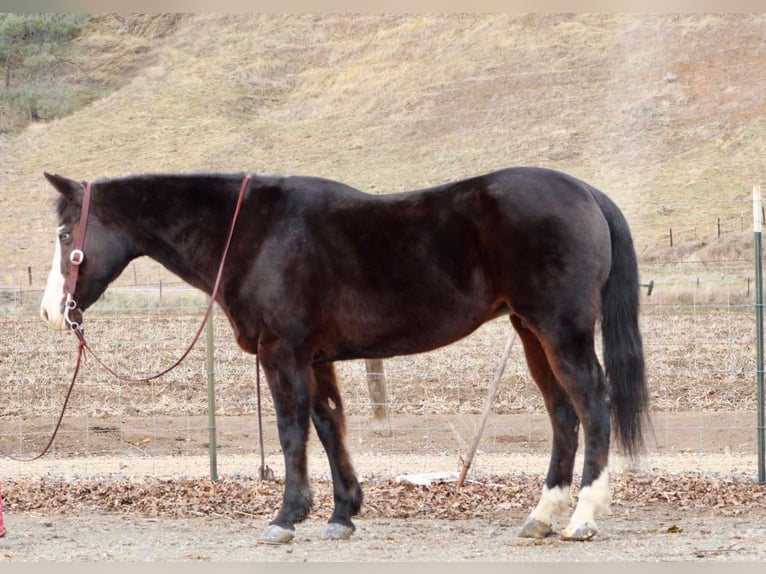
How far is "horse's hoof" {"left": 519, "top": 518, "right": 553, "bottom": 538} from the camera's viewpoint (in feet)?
20.7

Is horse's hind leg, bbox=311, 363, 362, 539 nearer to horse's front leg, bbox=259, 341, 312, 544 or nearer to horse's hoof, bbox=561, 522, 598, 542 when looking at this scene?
horse's front leg, bbox=259, 341, 312, 544

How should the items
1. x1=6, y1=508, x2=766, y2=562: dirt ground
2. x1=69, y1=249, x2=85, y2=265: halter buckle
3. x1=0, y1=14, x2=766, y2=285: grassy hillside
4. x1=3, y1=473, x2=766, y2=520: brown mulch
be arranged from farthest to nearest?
x1=0, y1=14, x2=766, y2=285: grassy hillside, x1=3, y1=473, x2=766, y2=520: brown mulch, x1=69, y1=249, x2=85, y2=265: halter buckle, x1=6, y1=508, x2=766, y2=562: dirt ground

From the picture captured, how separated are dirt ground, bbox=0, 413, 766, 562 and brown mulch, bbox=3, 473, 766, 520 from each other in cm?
5

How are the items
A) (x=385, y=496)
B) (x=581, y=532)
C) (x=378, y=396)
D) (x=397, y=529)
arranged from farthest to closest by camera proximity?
(x=378, y=396)
(x=385, y=496)
(x=397, y=529)
(x=581, y=532)

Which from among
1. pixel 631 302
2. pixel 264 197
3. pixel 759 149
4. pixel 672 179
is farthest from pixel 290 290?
pixel 759 149

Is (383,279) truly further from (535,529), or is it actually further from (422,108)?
(422,108)

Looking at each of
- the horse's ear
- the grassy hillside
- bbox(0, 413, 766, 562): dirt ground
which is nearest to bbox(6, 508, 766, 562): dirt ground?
bbox(0, 413, 766, 562): dirt ground

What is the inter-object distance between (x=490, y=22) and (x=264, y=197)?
54132 millimetres

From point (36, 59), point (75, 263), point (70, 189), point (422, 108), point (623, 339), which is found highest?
point (36, 59)

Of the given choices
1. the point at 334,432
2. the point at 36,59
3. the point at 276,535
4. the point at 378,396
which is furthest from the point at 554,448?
the point at 36,59

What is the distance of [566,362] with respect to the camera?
20.0 ft

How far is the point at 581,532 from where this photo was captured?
606 cm

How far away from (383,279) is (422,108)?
45.0m

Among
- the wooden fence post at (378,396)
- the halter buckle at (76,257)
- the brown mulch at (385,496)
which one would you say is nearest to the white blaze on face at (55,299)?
the halter buckle at (76,257)
